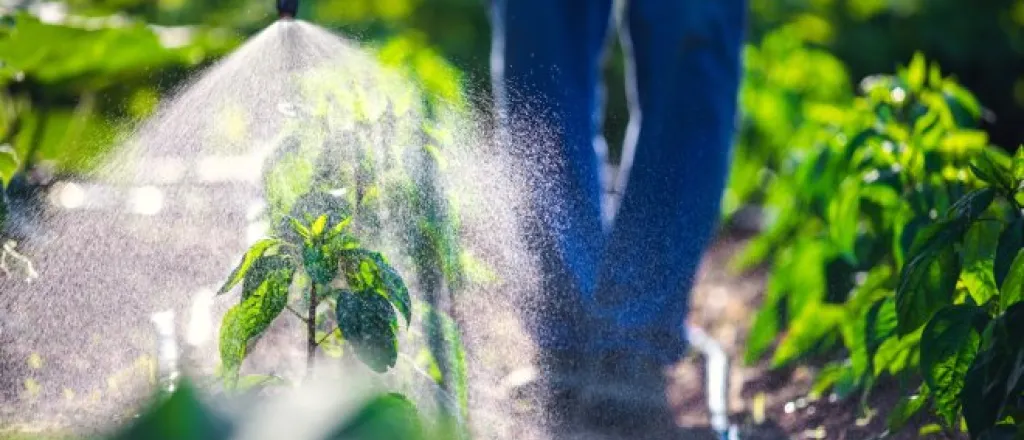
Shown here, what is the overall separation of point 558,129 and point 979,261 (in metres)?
0.92

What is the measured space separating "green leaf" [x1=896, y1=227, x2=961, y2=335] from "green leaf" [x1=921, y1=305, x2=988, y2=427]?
0.06m

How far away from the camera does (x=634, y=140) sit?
2857 mm

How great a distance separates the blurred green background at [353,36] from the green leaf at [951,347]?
98cm

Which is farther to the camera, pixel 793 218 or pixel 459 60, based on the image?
pixel 459 60

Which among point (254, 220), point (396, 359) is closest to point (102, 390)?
point (254, 220)

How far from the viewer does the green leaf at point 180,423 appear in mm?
868

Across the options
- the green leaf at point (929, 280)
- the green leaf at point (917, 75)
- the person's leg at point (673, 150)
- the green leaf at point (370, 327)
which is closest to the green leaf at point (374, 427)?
the green leaf at point (370, 327)

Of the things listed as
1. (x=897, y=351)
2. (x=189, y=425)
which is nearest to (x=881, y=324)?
(x=897, y=351)

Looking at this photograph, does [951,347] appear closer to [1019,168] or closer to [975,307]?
[975,307]

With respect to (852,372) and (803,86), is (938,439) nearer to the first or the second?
(852,372)

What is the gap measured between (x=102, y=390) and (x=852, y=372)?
41.5 inches

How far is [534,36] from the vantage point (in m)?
2.77

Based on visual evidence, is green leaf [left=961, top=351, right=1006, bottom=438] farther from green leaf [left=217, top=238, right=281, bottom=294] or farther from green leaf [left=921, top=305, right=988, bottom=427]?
green leaf [left=217, top=238, right=281, bottom=294]

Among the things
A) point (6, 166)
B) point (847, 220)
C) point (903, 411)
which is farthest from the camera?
point (847, 220)
